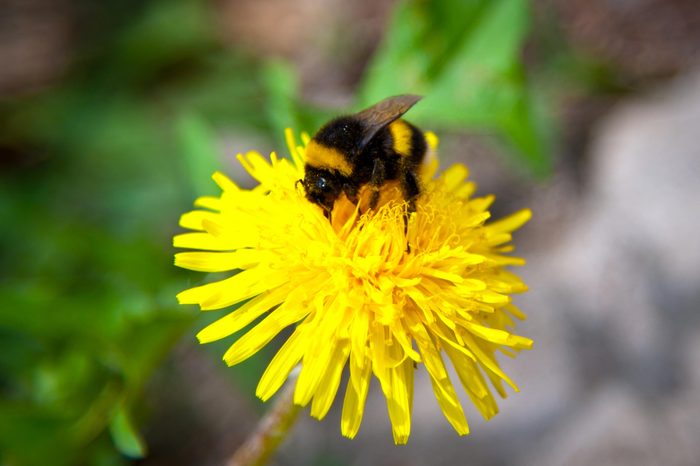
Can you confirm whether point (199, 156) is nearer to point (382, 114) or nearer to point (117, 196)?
point (382, 114)

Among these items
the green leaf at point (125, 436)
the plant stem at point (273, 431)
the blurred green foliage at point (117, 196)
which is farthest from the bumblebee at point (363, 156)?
the green leaf at point (125, 436)

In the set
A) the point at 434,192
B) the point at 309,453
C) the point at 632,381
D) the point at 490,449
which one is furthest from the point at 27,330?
the point at 632,381

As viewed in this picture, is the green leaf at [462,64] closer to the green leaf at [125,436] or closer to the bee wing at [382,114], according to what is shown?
the bee wing at [382,114]

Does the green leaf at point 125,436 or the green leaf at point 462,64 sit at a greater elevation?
the green leaf at point 462,64

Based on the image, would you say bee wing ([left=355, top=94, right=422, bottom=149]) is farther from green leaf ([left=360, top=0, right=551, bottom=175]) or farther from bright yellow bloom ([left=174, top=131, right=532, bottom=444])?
green leaf ([left=360, top=0, right=551, bottom=175])

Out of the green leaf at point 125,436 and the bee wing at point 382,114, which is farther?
the green leaf at point 125,436

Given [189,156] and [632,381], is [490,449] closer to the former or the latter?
[632,381]
